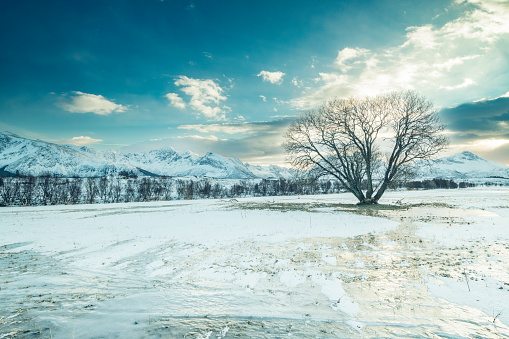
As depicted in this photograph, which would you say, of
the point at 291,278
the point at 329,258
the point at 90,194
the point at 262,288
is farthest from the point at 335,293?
the point at 90,194

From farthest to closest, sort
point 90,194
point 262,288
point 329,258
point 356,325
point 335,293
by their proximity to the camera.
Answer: point 90,194, point 329,258, point 262,288, point 335,293, point 356,325

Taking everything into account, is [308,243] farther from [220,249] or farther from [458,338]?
[458,338]

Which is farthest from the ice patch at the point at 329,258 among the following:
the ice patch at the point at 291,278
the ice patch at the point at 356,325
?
the ice patch at the point at 356,325

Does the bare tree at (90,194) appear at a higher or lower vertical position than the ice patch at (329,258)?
lower

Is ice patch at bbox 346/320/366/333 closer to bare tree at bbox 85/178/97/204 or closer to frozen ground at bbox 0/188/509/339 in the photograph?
frozen ground at bbox 0/188/509/339

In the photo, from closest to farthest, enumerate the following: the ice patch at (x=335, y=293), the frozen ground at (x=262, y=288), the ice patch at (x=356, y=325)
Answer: the ice patch at (x=356, y=325), the frozen ground at (x=262, y=288), the ice patch at (x=335, y=293)

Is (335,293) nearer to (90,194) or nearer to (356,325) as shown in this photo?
(356,325)

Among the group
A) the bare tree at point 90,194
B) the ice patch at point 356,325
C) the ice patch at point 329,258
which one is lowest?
the bare tree at point 90,194

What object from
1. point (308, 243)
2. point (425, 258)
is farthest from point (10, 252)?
point (425, 258)

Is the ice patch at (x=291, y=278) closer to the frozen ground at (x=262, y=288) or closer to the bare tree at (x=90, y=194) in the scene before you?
the frozen ground at (x=262, y=288)

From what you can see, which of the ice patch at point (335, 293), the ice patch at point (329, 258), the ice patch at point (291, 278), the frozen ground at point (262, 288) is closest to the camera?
the frozen ground at point (262, 288)

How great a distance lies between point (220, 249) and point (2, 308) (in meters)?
7.77

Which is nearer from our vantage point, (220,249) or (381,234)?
(220,249)

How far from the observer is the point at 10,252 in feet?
42.7
